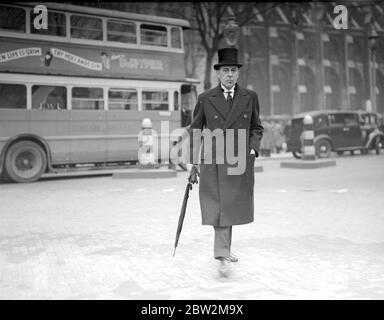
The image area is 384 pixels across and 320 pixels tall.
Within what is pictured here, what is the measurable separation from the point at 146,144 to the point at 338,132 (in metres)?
11.4

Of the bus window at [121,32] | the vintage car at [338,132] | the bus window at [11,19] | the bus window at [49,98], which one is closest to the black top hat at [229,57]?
the bus window at [49,98]

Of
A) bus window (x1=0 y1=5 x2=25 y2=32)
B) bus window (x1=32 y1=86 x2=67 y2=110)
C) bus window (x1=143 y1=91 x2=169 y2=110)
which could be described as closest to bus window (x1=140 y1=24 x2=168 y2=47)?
bus window (x1=143 y1=91 x2=169 y2=110)

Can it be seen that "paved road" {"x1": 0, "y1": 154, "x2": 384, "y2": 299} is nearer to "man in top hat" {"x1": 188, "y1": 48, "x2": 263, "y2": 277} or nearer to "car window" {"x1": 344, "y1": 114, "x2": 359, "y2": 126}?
"man in top hat" {"x1": 188, "y1": 48, "x2": 263, "y2": 277}

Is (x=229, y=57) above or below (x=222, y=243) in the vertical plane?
above

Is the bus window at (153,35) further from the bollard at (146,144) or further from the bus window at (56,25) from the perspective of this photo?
the bollard at (146,144)

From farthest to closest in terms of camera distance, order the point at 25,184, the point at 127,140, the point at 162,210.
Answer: the point at 127,140 < the point at 25,184 < the point at 162,210

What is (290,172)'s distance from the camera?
601 inches

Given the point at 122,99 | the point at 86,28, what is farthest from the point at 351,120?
the point at 86,28

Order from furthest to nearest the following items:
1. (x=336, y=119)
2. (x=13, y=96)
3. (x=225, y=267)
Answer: (x=336, y=119)
(x=13, y=96)
(x=225, y=267)

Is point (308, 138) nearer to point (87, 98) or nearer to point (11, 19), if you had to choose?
point (87, 98)

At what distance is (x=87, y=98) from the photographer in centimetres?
1522
